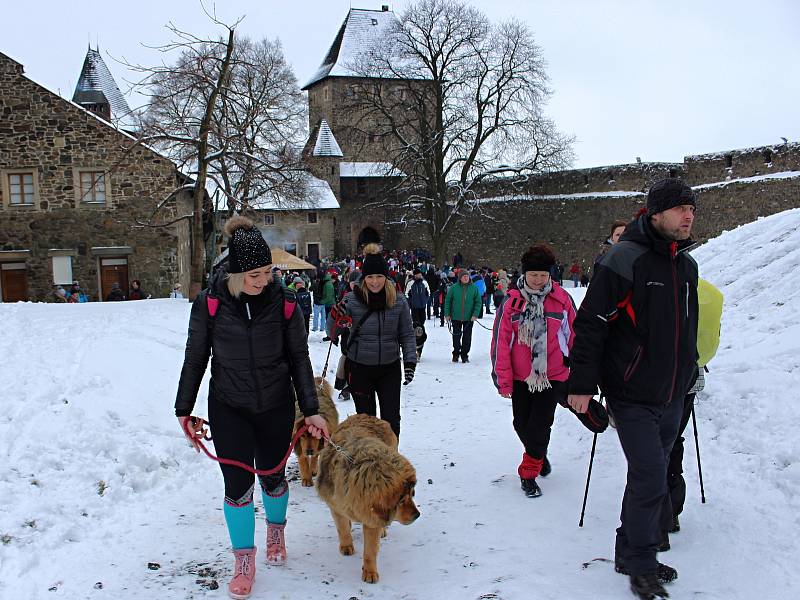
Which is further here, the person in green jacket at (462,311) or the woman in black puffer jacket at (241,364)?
the person in green jacket at (462,311)

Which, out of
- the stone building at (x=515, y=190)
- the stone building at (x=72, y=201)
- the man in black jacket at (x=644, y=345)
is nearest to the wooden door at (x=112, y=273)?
the stone building at (x=72, y=201)

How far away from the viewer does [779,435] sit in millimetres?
4688

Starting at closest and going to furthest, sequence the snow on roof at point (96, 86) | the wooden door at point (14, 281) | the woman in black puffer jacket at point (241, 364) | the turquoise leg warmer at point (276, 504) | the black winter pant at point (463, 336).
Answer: the woman in black puffer jacket at point (241, 364)
the turquoise leg warmer at point (276, 504)
the black winter pant at point (463, 336)
the wooden door at point (14, 281)
the snow on roof at point (96, 86)

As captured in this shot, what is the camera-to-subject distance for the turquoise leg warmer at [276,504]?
4.07 m

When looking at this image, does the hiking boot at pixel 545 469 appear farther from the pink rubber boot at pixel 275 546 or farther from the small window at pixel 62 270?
the small window at pixel 62 270

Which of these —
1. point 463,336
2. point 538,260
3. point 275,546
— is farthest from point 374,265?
point 463,336

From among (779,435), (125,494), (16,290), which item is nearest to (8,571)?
(125,494)

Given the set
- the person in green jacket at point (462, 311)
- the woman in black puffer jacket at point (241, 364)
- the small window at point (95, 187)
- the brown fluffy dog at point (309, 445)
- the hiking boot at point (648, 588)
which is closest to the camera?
the hiking boot at point (648, 588)

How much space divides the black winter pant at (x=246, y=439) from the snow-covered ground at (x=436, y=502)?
562mm

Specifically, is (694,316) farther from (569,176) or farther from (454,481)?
(569,176)

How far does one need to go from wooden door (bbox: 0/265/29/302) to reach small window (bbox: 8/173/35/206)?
7.81 feet

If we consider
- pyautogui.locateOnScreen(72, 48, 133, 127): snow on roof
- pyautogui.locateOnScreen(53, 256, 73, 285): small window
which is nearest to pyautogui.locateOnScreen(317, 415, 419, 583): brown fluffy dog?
pyautogui.locateOnScreen(53, 256, 73, 285): small window

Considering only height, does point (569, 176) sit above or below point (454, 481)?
above

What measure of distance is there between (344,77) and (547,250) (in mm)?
54117
